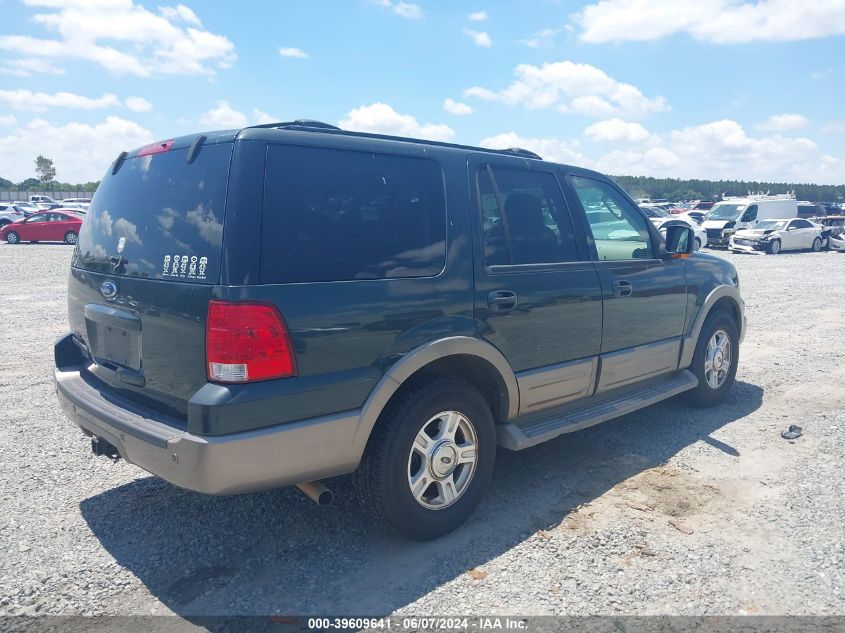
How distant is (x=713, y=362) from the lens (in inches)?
223

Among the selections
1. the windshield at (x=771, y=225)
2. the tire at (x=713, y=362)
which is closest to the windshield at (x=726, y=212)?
the windshield at (x=771, y=225)

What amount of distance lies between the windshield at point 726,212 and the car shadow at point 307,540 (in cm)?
Result: 2707

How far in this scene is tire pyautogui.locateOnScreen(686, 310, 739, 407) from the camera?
5500 mm

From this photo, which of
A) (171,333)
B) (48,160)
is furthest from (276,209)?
(48,160)

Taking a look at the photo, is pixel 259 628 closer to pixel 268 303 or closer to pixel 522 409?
pixel 268 303

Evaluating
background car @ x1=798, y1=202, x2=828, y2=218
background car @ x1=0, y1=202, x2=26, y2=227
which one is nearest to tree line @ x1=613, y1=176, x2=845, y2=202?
background car @ x1=798, y1=202, x2=828, y2=218

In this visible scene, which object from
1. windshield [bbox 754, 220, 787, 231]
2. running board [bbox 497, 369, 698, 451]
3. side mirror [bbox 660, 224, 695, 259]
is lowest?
running board [bbox 497, 369, 698, 451]

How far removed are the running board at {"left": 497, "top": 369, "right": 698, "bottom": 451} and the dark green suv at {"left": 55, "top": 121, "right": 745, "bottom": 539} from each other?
2cm

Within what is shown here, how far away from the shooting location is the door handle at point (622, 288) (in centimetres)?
443

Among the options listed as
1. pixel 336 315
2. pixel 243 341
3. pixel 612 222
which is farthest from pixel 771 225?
pixel 243 341

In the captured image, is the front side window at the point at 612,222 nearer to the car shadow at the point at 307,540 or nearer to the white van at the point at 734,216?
the car shadow at the point at 307,540

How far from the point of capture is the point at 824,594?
3.01 m

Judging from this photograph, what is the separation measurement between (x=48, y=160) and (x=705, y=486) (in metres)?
123

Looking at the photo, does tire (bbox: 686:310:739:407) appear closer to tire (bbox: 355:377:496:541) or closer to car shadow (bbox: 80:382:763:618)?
car shadow (bbox: 80:382:763:618)
